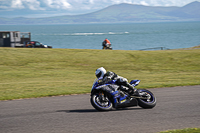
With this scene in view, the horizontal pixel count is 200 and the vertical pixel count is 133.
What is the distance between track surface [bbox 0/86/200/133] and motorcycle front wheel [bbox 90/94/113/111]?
17 cm

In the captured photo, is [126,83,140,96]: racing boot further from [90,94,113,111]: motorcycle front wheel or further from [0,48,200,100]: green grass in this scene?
[0,48,200,100]: green grass

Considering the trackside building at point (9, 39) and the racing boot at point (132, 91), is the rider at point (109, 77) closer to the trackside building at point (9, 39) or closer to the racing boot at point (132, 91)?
the racing boot at point (132, 91)

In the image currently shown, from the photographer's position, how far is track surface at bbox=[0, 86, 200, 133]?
7395 millimetres

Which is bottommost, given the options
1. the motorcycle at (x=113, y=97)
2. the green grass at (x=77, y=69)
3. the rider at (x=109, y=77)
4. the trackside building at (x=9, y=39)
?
the green grass at (x=77, y=69)

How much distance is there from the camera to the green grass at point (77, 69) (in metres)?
15.8

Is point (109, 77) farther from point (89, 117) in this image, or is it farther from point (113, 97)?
point (89, 117)

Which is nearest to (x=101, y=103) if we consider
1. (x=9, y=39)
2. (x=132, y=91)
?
(x=132, y=91)

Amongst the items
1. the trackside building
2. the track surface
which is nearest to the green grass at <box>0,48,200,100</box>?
the track surface

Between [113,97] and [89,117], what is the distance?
3.95 ft

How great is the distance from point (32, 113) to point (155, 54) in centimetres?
2440

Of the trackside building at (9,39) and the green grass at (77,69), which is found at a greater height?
the trackside building at (9,39)

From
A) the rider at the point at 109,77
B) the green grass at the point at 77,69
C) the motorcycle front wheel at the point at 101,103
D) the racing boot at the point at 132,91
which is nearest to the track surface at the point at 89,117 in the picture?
the motorcycle front wheel at the point at 101,103

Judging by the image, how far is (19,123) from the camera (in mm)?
7988

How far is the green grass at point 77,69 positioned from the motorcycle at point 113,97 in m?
4.55
